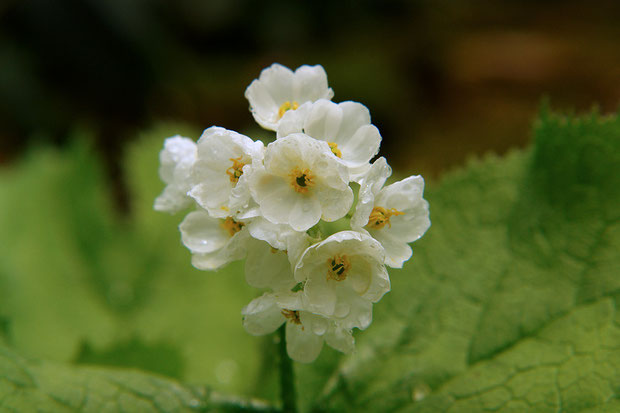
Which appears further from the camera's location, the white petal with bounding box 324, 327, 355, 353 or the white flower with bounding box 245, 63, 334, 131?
the white flower with bounding box 245, 63, 334, 131

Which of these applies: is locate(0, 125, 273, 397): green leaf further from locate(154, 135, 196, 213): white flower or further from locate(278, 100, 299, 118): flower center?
locate(278, 100, 299, 118): flower center

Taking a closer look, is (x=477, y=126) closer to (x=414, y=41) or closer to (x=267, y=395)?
(x=414, y=41)

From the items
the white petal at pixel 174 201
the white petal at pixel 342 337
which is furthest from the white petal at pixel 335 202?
the white petal at pixel 174 201

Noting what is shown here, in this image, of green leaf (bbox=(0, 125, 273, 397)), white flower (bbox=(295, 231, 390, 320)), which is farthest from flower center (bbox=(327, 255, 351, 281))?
green leaf (bbox=(0, 125, 273, 397))

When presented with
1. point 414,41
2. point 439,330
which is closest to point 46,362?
point 439,330

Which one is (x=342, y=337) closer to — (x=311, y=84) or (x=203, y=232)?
(x=203, y=232)

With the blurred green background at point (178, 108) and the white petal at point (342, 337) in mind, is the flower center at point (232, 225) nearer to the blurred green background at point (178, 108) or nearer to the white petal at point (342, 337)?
the white petal at point (342, 337)
